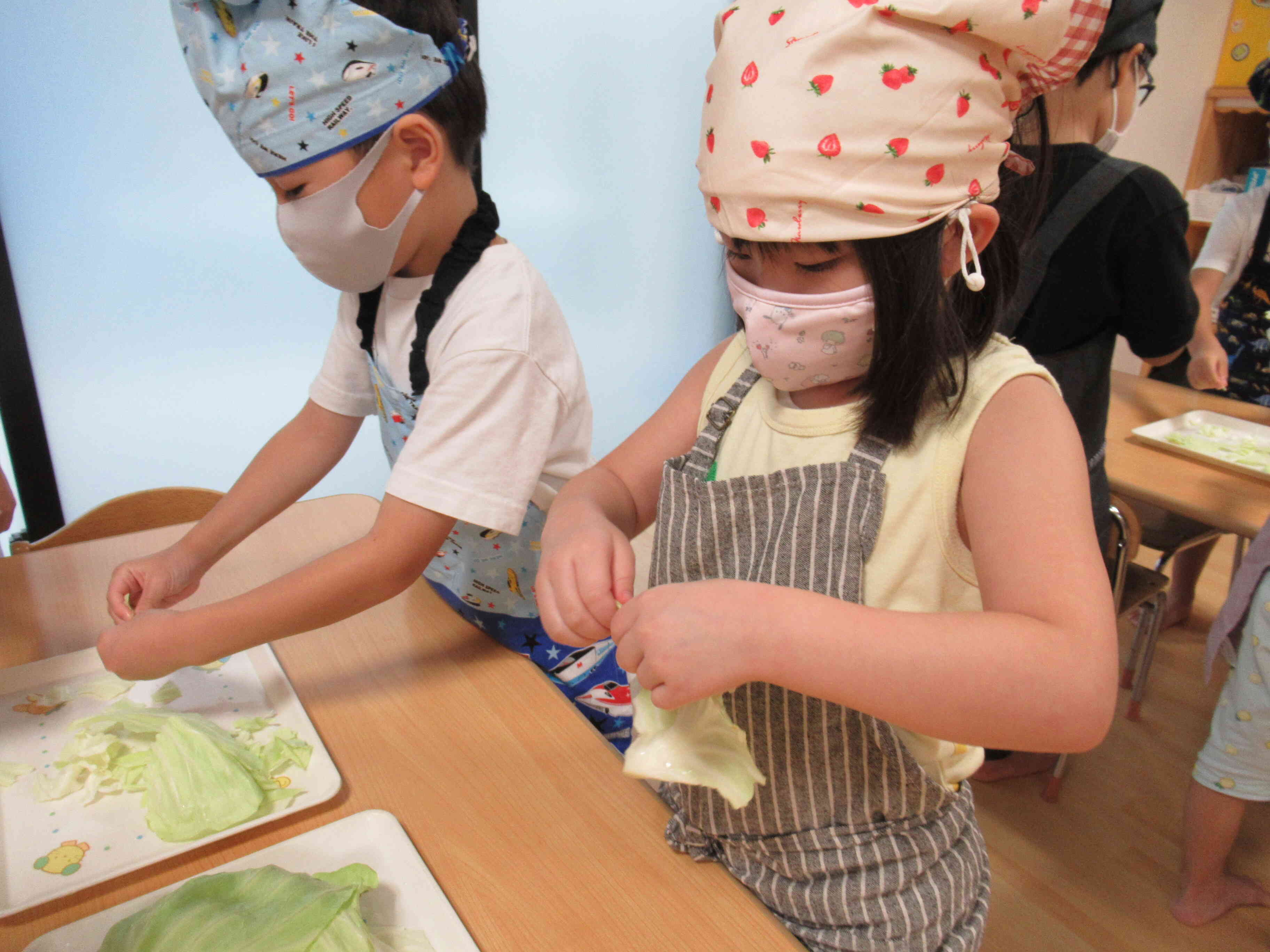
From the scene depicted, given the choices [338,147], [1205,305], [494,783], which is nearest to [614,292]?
[1205,305]

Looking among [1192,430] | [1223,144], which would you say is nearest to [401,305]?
[1192,430]

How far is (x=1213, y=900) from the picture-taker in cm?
170

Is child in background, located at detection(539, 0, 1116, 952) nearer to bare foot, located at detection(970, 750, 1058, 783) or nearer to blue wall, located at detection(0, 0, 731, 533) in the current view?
bare foot, located at detection(970, 750, 1058, 783)

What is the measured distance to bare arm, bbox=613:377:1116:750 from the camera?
1.80 feet

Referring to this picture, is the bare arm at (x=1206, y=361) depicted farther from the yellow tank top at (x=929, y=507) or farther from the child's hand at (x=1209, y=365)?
the yellow tank top at (x=929, y=507)

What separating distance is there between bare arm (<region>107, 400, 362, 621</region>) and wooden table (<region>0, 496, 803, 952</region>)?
10cm

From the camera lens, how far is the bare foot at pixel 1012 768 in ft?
6.77

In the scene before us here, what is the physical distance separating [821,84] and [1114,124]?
127 centimetres

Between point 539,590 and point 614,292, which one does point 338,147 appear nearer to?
point 539,590

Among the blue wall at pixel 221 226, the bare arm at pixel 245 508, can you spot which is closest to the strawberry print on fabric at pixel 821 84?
the bare arm at pixel 245 508

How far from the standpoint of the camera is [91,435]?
246cm

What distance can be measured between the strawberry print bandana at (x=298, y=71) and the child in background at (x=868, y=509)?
1.16ft

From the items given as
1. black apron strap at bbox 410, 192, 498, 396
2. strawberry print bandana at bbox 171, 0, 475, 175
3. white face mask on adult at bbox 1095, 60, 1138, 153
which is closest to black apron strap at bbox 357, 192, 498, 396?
black apron strap at bbox 410, 192, 498, 396

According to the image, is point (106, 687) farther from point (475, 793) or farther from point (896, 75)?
point (896, 75)
